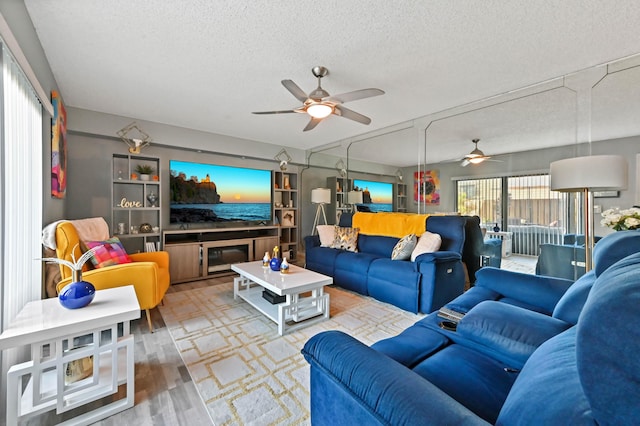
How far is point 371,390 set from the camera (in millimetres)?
727

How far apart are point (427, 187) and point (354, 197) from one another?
1.50 metres

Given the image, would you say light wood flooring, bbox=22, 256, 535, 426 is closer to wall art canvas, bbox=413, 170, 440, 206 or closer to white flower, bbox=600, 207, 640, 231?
white flower, bbox=600, 207, 640, 231

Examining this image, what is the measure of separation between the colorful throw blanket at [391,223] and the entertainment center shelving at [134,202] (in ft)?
10.3

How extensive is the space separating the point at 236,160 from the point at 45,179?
2915 mm

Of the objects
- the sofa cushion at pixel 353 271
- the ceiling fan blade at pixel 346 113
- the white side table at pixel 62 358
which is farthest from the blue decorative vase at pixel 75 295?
the sofa cushion at pixel 353 271

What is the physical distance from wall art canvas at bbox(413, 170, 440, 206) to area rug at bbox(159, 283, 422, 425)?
1.81m

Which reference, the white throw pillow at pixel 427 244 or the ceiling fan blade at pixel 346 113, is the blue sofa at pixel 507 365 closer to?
the white throw pillow at pixel 427 244

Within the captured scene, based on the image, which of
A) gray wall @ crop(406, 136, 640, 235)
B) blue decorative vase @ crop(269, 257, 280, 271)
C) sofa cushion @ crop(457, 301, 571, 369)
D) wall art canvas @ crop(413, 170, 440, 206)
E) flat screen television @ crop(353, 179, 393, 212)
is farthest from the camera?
flat screen television @ crop(353, 179, 393, 212)

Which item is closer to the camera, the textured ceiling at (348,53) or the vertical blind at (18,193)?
the vertical blind at (18,193)

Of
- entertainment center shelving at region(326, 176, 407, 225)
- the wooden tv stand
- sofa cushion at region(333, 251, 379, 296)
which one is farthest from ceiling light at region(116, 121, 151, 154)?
entertainment center shelving at region(326, 176, 407, 225)

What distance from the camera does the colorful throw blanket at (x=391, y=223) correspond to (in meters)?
3.53

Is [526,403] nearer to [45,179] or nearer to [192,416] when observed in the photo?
[192,416]

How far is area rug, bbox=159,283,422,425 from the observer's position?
1.49m

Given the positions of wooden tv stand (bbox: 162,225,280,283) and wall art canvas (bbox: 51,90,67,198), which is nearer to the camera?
wall art canvas (bbox: 51,90,67,198)
